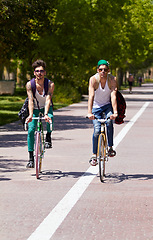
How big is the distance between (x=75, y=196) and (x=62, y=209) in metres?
0.84

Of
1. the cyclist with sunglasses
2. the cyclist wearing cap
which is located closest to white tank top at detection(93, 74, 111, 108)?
the cyclist wearing cap

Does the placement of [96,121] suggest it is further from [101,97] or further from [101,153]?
[101,153]

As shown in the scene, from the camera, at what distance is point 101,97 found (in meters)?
9.60

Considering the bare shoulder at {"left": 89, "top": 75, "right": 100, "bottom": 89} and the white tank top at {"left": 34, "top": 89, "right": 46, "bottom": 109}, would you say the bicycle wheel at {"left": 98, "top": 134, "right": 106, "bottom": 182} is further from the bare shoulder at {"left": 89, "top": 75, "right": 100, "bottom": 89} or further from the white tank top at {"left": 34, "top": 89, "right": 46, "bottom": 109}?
the white tank top at {"left": 34, "top": 89, "right": 46, "bottom": 109}

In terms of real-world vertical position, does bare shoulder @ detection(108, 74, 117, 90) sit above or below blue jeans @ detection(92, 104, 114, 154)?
above

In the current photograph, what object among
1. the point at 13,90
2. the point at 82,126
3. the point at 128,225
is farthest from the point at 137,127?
the point at 13,90

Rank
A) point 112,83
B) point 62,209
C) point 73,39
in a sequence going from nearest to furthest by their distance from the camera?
point 62,209, point 112,83, point 73,39

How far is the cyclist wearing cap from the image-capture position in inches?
371

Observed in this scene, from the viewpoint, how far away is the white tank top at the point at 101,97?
31.2 feet

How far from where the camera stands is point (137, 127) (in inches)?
787

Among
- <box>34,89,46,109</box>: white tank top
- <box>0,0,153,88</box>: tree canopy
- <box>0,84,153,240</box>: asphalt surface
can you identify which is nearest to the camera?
<box>0,84,153,240</box>: asphalt surface

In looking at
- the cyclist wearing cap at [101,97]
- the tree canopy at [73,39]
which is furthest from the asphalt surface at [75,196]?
the tree canopy at [73,39]

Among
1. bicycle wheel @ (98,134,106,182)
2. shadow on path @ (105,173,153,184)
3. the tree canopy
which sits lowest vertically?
shadow on path @ (105,173,153,184)

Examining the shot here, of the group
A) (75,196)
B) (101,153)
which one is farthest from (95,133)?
(75,196)
